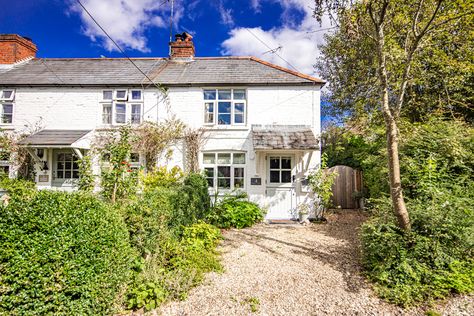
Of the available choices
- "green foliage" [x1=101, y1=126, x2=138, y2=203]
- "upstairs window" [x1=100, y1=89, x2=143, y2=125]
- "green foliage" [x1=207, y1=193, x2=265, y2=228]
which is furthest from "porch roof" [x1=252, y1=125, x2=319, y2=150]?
"upstairs window" [x1=100, y1=89, x2=143, y2=125]

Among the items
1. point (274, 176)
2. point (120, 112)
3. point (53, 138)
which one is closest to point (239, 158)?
point (274, 176)

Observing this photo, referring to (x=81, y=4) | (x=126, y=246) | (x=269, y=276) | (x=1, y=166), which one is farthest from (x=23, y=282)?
(x=1, y=166)

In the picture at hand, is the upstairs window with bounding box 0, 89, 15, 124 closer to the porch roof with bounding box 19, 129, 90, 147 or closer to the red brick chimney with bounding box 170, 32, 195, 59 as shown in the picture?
the porch roof with bounding box 19, 129, 90, 147

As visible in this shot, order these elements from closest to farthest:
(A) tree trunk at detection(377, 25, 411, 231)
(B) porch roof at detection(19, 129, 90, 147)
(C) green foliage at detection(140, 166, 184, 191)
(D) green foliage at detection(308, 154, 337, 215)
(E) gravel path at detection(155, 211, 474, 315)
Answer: (E) gravel path at detection(155, 211, 474, 315) < (A) tree trunk at detection(377, 25, 411, 231) < (C) green foliage at detection(140, 166, 184, 191) < (D) green foliage at detection(308, 154, 337, 215) < (B) porch roof at detection(19, 129, 90, 147)

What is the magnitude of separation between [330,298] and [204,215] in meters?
5.12

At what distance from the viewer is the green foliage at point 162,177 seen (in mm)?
8805

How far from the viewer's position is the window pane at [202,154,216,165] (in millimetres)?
10430

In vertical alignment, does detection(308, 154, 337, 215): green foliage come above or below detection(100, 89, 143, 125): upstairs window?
below

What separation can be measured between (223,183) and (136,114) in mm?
4980

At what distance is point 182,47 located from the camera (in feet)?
40.4

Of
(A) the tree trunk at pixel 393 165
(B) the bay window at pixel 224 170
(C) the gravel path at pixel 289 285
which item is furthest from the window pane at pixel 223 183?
(A) the tree trunk at pixel 393 165

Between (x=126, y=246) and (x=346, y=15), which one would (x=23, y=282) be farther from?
(x=346, y=15)

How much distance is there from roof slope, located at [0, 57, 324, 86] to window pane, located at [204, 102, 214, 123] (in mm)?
926

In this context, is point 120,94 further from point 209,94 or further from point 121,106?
point 209,94
